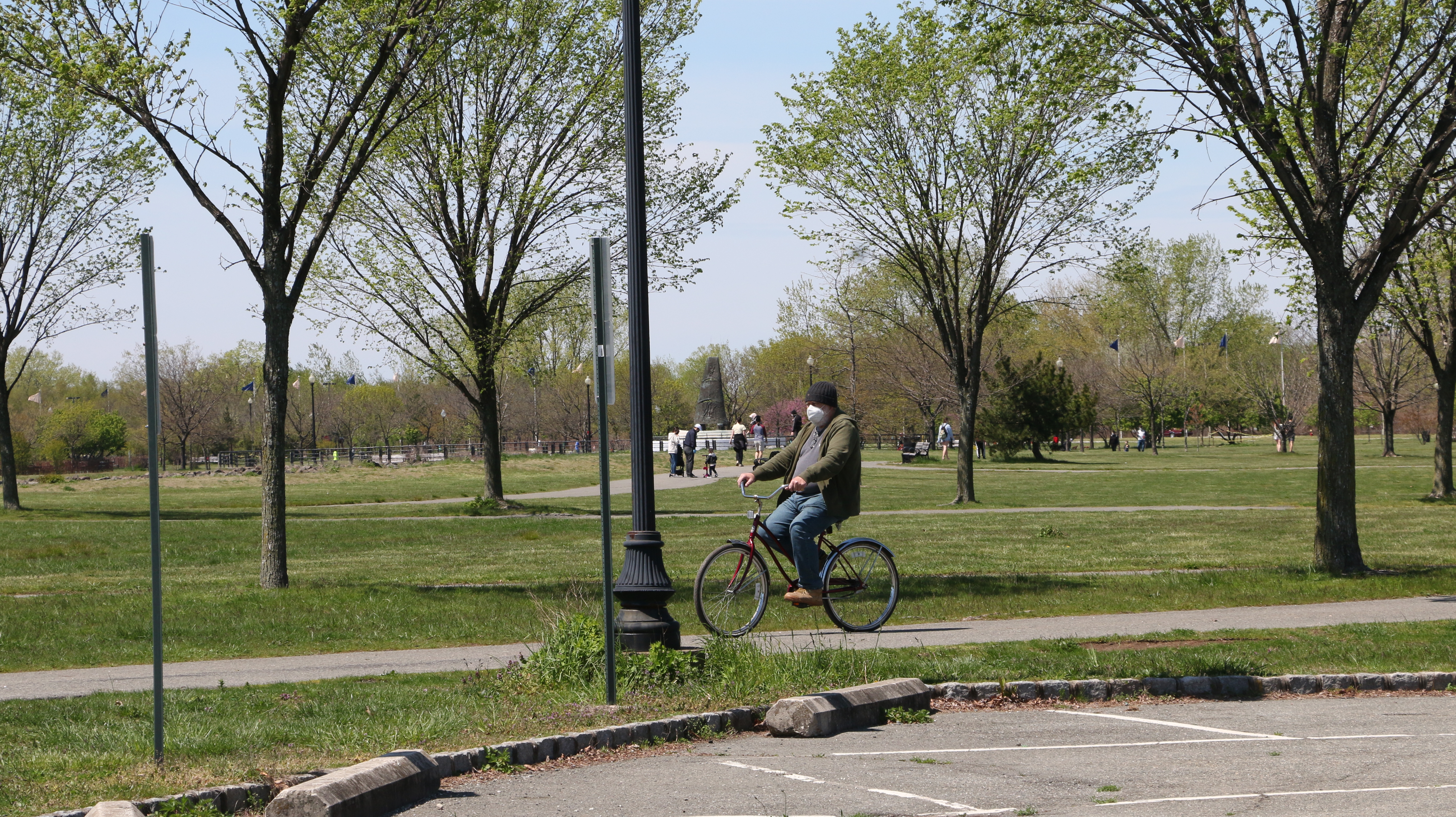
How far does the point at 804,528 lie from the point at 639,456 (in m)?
2.43

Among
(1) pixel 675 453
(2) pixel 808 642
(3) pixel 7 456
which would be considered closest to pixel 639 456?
(2) pixel 808 642

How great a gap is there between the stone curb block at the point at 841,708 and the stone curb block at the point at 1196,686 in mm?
418

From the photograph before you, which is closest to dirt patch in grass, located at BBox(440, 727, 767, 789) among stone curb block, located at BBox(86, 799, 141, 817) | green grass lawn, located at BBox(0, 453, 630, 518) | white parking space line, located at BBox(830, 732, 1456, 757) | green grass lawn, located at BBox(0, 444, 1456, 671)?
white parking space line, located at BBox(830, 732, 1456, 757)

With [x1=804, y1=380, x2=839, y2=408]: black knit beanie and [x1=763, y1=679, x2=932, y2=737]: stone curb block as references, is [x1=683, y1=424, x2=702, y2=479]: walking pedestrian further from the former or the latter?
[x1=763, y1=679, x2=932, y2=737]: stone curb block

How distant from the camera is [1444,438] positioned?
100 ft

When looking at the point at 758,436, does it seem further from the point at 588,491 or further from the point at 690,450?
the point at 588,491

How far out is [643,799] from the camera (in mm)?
5555

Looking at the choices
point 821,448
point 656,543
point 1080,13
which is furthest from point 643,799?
point 1080,13

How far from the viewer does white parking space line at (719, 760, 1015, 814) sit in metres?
5.28

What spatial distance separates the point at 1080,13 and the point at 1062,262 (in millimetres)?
16848

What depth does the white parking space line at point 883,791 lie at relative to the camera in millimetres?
5277

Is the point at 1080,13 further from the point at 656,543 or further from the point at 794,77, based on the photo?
the point at 794,77

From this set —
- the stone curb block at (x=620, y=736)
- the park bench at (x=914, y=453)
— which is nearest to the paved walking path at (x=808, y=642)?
the stone curb block at (x=620, y=736)

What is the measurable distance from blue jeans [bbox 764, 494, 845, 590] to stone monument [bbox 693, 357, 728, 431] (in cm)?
6691
